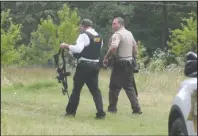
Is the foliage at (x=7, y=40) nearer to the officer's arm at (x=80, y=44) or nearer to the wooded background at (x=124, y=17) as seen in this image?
the officer's arm at (x=80, y=44)

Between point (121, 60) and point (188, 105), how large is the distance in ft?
17.0

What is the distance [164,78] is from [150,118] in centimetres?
748

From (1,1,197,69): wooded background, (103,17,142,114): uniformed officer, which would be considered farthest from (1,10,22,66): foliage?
(1,1,197,69): wooded background

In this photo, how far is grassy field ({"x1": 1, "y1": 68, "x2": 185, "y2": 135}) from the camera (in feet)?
27.2

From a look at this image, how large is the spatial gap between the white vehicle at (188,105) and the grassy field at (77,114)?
2549 mm

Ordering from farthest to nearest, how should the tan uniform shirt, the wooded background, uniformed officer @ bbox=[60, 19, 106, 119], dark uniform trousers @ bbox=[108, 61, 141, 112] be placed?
the wooded background
dark uniform trousers @ bbox=[108, 61, 141, 112]
the tan uniform shirt
uniformed officer @ bbox=[60, 19, 106, 119]

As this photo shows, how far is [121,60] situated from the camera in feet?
34.4

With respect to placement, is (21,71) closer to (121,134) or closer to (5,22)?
(5,22)

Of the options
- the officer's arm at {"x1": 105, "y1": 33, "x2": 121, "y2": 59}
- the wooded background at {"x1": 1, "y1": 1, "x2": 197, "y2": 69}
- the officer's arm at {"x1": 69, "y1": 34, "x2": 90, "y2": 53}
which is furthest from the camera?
the wooded background at {"x1": 1, "y1": 1, "x2": 197, "y2": 69}

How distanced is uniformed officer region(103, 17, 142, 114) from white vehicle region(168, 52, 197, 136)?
4611 mm

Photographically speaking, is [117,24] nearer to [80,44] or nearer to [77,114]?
[80,44]

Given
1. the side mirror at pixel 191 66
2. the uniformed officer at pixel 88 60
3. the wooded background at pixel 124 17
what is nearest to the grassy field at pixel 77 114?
the uniformed officer at pixel 88 60

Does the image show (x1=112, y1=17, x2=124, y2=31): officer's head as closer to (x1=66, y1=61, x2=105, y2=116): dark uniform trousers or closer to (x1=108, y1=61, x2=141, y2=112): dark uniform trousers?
(x1=108, y1=61, x2=141, y2=112): dark uniform trousers

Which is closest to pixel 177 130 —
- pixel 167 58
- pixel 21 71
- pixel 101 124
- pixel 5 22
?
pixel 101 124
